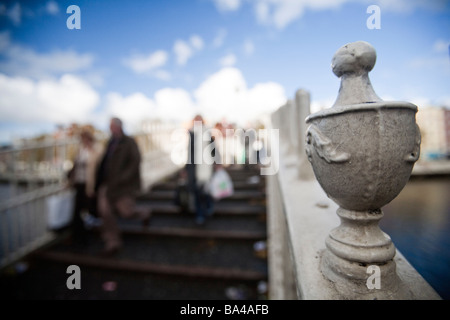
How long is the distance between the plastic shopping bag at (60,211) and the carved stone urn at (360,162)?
4.35 meters

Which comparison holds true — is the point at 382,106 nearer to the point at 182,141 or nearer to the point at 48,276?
the point at 48,276

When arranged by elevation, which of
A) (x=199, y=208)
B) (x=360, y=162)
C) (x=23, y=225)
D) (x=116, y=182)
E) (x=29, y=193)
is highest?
(x=360, y=162)

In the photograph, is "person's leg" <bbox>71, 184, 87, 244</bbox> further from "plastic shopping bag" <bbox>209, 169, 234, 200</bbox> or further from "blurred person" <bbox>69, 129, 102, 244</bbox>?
"plastic shopping bag" <bbox>209, 169, 234, 200</bbox>

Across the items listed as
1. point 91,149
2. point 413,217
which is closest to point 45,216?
point 91,149

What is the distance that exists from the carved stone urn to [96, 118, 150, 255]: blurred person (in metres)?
3.09

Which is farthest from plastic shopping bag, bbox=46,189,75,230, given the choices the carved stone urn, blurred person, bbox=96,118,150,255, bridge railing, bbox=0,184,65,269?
the carved stone urn

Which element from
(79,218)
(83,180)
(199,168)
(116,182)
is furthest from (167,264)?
(83,180)

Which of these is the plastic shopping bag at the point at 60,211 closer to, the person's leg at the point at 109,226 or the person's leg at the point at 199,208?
the person's leg at the point at 109,226

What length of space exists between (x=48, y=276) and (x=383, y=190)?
13.4ft

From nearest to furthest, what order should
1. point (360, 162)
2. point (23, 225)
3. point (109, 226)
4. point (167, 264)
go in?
point (360, 162) < point (167, 264) < point (109, 226) < point (23, 225)

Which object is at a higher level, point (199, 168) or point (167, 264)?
point (199, 168)

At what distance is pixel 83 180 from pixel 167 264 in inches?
86.5

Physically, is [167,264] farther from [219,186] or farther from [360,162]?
[360,162]

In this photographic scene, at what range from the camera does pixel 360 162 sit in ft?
2.45
